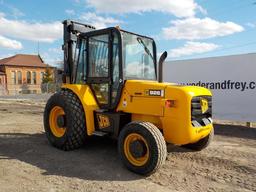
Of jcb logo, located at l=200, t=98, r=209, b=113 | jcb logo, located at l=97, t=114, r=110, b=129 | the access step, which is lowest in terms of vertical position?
the access step

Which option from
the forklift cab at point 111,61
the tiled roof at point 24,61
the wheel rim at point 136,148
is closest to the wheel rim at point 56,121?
the forklift cab at point 111,61

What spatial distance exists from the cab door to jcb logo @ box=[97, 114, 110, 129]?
0.23 meters

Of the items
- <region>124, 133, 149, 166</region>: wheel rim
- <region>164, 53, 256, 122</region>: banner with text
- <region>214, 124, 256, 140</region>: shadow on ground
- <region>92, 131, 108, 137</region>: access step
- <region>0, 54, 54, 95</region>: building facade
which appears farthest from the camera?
<region>0, 54, 54, 95</region>: building facade

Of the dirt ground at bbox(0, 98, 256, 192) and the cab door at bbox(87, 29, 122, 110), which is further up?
the cab door at bbox(87, 29, 122, 110)

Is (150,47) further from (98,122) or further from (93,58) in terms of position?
(98,122)

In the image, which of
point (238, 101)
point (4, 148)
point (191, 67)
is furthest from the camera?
point (191, 67)

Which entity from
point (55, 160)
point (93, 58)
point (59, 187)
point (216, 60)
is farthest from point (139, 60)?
point (216, 60)

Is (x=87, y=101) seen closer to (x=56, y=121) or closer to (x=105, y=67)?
(x=105, y=67)

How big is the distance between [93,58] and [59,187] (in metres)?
3.02

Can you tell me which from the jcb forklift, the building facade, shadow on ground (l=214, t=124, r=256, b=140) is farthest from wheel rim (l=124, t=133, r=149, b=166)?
the building facade

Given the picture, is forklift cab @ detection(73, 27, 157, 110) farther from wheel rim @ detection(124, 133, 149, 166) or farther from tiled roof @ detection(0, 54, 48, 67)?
tiled roof @ detection(0, 54, 48, 67)

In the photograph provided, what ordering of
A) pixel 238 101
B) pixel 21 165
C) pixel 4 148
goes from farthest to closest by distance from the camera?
pixel 238 101
pixel 4 148
pixel 21 165

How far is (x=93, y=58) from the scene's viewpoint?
7.03 meters

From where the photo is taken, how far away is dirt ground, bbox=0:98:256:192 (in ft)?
16.7
